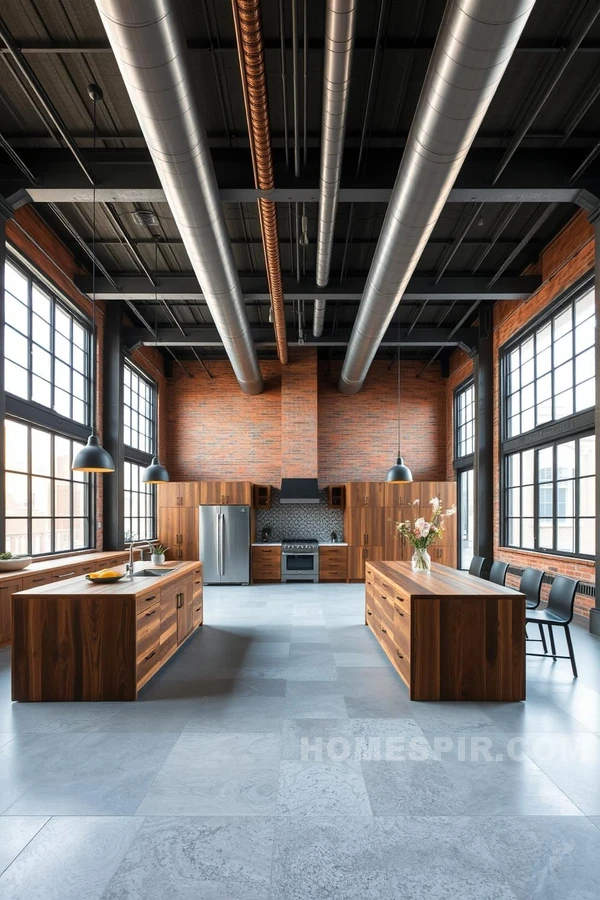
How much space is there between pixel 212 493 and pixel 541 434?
19.8 feet

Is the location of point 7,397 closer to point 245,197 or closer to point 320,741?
point 245,197

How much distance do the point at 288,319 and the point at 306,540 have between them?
Answer: 430 cm

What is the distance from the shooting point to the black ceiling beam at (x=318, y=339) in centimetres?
1012

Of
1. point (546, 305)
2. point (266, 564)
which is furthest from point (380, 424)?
point (546, 305)

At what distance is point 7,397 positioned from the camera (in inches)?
246

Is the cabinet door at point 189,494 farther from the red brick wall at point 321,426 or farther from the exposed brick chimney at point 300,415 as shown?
the exposed brick chimney at point 300,415

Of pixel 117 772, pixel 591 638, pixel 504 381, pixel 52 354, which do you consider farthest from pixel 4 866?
pixel 504 381

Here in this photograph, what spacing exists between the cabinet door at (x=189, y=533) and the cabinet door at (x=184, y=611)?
494 centimetres

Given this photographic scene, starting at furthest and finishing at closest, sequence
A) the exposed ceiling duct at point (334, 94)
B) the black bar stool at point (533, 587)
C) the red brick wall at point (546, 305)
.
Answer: the red brick wall at point (546, 305), the black bar stool at point (533, 587), the exposed ceiling duct at point (334, 94)

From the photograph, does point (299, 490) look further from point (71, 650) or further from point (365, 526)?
point (71, 650)

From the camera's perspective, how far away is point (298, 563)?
436 inches

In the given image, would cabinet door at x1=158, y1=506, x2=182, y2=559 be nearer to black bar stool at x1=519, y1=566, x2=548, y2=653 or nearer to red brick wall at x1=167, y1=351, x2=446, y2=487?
red brick wall at x1=167, y1=351, x2=446, y2=487

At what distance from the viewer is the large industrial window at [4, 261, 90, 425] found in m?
6.50

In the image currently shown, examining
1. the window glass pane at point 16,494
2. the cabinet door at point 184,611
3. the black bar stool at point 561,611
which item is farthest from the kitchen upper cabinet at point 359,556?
the window glass pane at point 16,494
